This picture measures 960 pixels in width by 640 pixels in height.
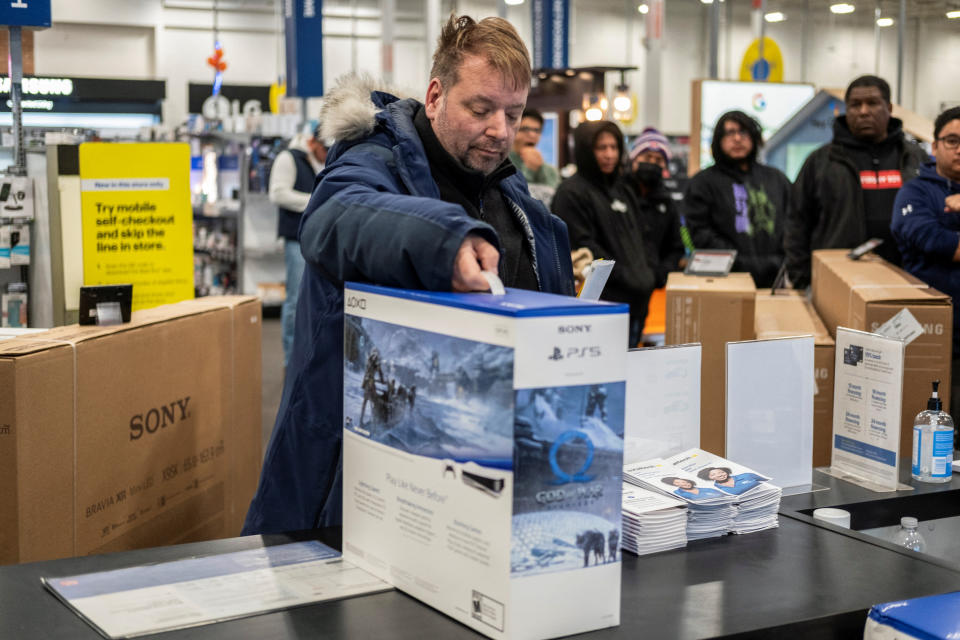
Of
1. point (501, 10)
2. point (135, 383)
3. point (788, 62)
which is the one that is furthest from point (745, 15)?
point (135, 383)

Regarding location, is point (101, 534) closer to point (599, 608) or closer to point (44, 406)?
point (44, 406)

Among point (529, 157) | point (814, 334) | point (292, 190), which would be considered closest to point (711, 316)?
point (814, 334)

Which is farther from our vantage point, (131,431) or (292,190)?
(292,190)

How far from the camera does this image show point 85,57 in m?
16.2

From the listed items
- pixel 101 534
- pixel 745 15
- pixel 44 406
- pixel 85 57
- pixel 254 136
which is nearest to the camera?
pixel 44 406

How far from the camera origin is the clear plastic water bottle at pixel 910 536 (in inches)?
72.9

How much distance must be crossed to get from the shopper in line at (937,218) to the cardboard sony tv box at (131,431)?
2121 mm

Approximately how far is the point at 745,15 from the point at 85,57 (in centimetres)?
1100

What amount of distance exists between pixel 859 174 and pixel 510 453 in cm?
350

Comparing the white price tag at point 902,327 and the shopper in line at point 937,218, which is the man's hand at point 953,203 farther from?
the white price tag at point 902,327

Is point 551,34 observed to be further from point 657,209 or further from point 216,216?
point 657,209

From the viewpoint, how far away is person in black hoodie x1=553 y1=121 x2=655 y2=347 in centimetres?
446

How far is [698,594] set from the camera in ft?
4.07

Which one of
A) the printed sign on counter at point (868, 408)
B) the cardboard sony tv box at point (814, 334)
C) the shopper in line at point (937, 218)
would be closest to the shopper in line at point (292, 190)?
the cardboard sony tv box at point (814, 334)
